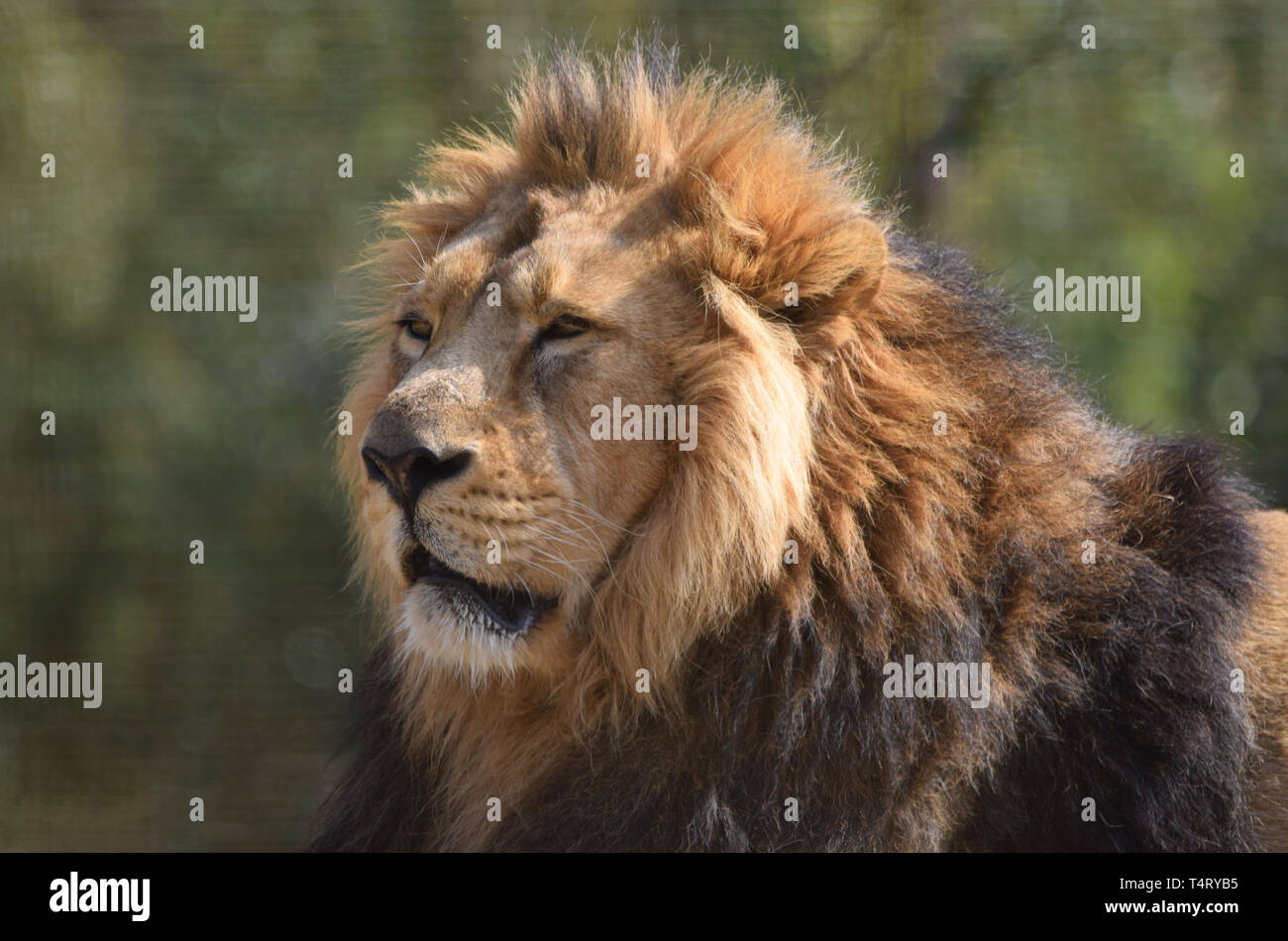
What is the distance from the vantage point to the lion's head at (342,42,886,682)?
2123mm

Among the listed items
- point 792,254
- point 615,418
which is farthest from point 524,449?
point 792,254

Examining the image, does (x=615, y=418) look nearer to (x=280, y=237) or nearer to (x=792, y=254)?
(x=792, y=254)

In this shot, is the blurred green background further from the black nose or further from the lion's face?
the black nose

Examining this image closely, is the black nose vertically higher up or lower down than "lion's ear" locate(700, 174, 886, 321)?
lower down

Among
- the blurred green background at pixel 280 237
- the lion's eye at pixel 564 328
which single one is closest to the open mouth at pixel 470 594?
the lion's eye at pixel 564 328

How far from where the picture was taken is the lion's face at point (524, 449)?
2.09 metres

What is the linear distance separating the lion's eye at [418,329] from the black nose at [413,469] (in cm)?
42

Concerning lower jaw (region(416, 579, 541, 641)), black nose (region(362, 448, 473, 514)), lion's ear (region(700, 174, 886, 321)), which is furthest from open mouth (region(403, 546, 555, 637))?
lion's ear (region(700, 174, 886, 321))

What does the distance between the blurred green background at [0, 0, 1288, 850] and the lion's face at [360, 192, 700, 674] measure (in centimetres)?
357

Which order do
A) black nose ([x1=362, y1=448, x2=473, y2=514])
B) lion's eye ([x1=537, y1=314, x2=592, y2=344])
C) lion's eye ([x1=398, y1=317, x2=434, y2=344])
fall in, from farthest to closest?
1. lion's eye ([x1=398, y1=317, x2=434, y2=344])
2. lion's eye ([x1=537, y1=314, x2=592, y2=344])
3. black nose ([x1=362, y1=448, x2=473, y2=514])

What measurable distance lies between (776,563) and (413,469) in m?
0.61

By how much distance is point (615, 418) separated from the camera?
2188mm

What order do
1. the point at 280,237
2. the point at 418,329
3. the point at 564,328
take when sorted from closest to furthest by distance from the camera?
the point at 564,328
the point at 418,329
the point at 280,237

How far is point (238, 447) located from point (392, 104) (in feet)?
6.25
